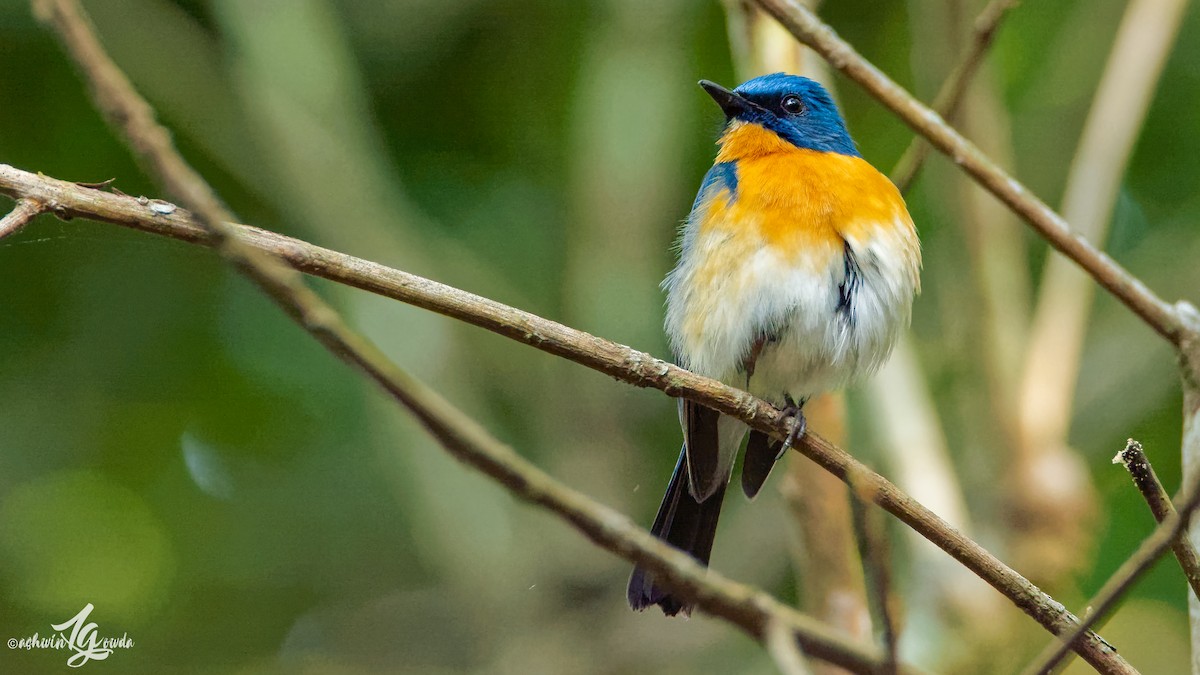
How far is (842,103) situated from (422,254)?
104 inches

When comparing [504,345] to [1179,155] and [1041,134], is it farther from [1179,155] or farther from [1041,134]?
[1179,155]

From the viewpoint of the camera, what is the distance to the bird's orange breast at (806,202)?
408 centimetres

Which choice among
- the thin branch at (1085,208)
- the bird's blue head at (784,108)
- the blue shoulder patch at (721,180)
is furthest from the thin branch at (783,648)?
the thin branch at (1085,208)

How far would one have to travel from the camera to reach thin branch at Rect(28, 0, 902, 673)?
1512 millimetres

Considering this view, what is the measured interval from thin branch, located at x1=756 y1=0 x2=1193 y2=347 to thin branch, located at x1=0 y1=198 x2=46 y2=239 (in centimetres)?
207

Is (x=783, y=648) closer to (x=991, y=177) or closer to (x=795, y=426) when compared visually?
(x=795, y=426)

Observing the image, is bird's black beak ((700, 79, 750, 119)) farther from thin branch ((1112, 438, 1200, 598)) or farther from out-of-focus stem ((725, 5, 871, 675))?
thin branch ((1112, 438, 1200, 598))

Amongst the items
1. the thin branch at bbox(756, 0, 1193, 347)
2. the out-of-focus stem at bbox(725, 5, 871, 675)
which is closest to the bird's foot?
the thin branch at bbox(756, 0, 1193, 347)

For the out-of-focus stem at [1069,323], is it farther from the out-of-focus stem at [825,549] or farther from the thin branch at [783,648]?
the thin branch at [783,648]

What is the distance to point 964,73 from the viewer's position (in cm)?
389

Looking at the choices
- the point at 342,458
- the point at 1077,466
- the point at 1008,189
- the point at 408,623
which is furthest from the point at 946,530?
the point at 342,458
